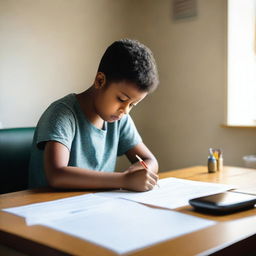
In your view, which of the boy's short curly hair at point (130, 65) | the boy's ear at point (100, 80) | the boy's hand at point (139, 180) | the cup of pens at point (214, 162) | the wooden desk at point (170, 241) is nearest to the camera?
the wooden desk at point (170, 241)

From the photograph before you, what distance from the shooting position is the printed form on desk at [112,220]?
824 mm

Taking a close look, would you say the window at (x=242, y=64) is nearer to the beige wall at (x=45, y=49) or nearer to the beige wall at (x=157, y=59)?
the beige wall at (x=157, y=59)

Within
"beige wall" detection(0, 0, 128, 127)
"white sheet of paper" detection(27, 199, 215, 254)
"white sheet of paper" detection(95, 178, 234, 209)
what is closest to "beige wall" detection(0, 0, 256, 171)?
"beige wall" detection(0, 0, 128, 127)

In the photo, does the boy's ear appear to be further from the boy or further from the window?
the window

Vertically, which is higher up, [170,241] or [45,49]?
[45,49]

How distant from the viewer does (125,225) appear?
914mm

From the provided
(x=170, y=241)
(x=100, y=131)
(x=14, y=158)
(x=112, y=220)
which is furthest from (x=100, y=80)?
(x=170, y=241)

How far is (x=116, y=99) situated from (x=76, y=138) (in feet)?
0.76

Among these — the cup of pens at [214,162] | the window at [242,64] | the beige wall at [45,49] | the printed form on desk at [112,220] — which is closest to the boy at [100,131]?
the printed form on desk at [112,220]

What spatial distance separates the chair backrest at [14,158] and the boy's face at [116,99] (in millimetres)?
405

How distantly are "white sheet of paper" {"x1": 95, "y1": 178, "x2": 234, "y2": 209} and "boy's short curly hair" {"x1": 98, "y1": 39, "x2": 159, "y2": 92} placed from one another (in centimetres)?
37

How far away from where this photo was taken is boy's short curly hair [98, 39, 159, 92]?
149 cm

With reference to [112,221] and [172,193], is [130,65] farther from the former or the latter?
[112,221]

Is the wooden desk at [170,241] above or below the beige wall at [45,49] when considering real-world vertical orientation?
below
